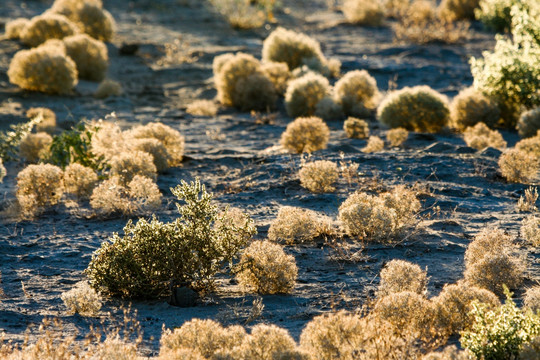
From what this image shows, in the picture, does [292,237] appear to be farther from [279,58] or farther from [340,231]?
[279,58]

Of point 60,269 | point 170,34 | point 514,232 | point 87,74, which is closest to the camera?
point 60,269

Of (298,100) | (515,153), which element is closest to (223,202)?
(515,153)

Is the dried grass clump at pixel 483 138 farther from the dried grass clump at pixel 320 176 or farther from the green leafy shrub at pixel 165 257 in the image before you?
the green leafy shrub at pixel 165 257

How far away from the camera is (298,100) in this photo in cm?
1199

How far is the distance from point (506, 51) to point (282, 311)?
24.6 feet

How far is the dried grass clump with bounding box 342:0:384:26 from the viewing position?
20.2 metres

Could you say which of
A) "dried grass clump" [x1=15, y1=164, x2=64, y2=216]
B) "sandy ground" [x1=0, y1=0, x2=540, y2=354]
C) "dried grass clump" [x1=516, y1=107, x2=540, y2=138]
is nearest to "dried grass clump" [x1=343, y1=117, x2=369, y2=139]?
"sandy ground" [x1=0, y1=0, x2=540, y2=354]

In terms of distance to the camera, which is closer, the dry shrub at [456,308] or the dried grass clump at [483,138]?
the dry shrub at [456,308]

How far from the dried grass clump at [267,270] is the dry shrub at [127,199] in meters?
2.24

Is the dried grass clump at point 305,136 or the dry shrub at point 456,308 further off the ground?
the dried grass clump at point 305,136

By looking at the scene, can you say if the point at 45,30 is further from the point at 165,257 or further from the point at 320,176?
the point at 165,257


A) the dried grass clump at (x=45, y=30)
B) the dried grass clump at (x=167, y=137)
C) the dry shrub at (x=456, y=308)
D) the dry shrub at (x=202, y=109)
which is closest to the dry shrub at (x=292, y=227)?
the dry shrub at (x=456, y=308)

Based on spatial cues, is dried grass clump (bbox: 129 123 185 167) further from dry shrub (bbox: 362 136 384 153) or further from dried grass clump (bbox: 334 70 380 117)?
dried grass clump (bbox: 334 70 380 117)

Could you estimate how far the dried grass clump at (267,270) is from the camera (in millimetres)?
5277
